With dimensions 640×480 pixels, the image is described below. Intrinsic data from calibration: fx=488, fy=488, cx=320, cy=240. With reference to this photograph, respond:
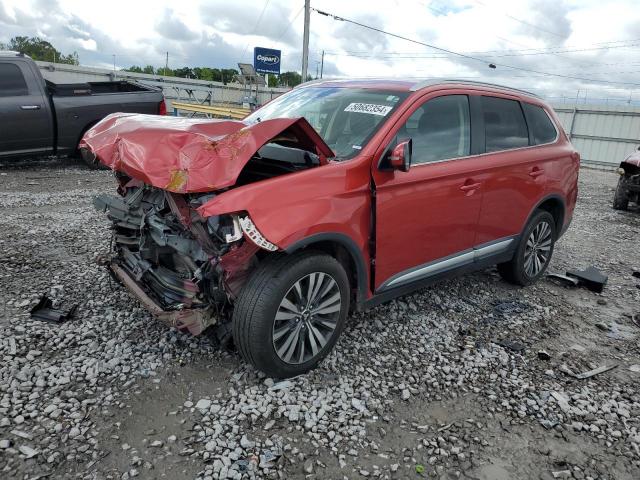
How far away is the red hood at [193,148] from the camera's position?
279 centimetres

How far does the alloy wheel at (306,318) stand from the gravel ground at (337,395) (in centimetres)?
21

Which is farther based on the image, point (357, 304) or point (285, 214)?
point (357, 304)

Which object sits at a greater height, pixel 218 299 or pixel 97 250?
pixel 218 299

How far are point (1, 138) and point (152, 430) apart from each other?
8179 millimetres

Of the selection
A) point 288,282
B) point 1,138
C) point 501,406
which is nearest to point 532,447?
point 501,406

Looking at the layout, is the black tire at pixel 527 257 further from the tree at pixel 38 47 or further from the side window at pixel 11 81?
the tree at pixel 38 47

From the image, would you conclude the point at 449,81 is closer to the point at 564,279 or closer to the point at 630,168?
the point at 564,279

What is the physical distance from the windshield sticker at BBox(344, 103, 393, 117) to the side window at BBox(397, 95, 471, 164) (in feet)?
0.59

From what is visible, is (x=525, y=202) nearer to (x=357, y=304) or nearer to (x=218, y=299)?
(x=357, y=304)

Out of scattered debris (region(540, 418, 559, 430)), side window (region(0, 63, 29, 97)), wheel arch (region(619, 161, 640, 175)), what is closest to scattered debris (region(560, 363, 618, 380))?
scattered debris (region(540, 418, 559, 430))

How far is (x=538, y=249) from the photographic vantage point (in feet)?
16.6

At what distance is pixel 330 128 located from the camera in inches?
144

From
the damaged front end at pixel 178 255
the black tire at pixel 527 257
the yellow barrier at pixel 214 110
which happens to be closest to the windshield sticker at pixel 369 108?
the damaged front end at pixel 178 255

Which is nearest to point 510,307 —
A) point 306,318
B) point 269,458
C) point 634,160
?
point 306,318
